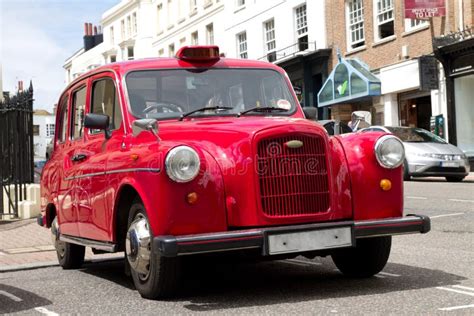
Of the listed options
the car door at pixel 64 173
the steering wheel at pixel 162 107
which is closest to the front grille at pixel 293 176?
the steering wheel at pixel 162 107

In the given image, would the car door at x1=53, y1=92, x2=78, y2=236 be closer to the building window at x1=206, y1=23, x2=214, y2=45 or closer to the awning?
the awning

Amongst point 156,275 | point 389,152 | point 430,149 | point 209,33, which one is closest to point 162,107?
point 156,275

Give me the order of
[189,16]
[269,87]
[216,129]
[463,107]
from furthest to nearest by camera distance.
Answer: [189,16], [463,107], [269,87], [216,129]

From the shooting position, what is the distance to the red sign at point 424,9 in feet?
80.4

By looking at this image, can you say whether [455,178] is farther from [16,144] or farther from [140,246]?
[140,246]

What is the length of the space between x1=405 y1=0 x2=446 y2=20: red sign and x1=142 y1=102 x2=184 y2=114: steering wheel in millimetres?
19353

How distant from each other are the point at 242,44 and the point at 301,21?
617 centimetres

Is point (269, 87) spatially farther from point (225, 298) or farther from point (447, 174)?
point (447, 174)

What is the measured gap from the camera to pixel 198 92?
21.8 feet

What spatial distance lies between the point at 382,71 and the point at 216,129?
23.3m

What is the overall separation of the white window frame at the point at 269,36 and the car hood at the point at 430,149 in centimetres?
1623

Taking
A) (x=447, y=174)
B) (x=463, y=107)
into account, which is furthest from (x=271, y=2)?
(x=447, y=174)

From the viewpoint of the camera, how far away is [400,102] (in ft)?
92.1

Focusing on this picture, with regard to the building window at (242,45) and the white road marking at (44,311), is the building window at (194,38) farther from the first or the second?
the white road marking at (44,311)
